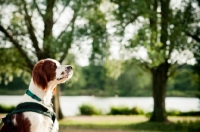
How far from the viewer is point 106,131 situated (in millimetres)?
13703

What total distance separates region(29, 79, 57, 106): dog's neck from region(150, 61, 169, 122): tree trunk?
579 inches

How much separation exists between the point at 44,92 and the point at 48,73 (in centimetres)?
28

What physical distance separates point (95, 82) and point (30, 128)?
7290cm

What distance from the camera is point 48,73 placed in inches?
174

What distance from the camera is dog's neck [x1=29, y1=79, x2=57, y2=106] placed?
14.2 feet

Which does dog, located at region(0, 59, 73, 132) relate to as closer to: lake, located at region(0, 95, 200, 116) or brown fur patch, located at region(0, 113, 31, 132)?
brown fur patch, located at region(0, 113, 31, 132)

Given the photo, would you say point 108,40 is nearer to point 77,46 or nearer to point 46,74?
point 77,46

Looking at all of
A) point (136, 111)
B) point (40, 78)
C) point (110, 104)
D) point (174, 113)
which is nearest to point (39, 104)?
point (40, 78)

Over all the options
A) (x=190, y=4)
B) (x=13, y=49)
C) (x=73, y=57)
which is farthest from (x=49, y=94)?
(x=13, y=49)

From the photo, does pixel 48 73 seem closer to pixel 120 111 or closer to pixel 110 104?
pixel 120 111

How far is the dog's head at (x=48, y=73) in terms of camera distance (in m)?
4.32

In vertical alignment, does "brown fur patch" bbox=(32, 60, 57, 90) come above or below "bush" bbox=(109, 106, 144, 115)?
above

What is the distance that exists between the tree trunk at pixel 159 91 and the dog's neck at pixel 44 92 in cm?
1470

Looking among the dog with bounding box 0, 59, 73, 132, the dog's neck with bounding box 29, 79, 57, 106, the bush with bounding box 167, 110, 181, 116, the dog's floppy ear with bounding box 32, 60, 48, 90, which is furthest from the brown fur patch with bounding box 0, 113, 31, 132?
the bush with bounding box 167, 110, 181, 116
